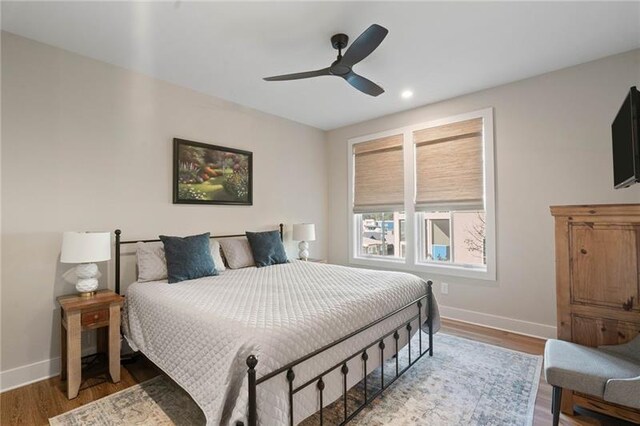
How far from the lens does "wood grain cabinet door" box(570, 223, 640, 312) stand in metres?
1.83

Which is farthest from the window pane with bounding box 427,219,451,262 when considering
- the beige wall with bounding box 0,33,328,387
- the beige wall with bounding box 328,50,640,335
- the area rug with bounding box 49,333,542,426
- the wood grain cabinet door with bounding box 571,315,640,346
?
the beige wall with bounding box 0,33,328,387

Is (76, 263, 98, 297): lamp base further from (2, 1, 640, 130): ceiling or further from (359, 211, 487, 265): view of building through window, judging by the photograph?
(359, 211, 487, 265): view of building through window

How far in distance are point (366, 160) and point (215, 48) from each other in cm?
273

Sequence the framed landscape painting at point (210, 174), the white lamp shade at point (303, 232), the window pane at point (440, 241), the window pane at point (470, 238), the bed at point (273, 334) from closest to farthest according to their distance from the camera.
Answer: the bed at point (273, 334) < the framed landscape painting at point (210, 174) < the window pane at point (470, 238) < the window pane at point (440, 241) < the white lamp shade at point (303, 232)

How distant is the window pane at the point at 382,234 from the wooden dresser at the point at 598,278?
238 cm

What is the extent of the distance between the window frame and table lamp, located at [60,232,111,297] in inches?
133

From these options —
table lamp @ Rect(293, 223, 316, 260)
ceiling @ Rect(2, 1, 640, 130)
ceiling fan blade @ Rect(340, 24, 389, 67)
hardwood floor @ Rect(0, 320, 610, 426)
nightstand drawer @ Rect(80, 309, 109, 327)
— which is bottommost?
hardwood floor @ Rect(0, 320, 610, 426)

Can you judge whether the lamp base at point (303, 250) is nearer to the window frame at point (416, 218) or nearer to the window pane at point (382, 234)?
the window frame at point (416, 218)

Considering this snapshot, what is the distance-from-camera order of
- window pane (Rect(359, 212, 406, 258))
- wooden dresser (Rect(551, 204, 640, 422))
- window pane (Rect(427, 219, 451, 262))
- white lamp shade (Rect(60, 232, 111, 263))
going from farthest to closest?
window pane (Rect(359, 212, 406, 258)) → window pane (Rect(427, 219, 451, 262)) → white lamp shade (Rect(60, 232, 111, 263)) → wooden dresser (Rect(551, 204, 640, 422))

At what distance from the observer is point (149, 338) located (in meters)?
2.19

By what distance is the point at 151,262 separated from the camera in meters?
2.78

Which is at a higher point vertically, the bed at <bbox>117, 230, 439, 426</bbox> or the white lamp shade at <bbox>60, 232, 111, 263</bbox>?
the white lamp shade at <bbox>60, 232, 111, 263</bbox>

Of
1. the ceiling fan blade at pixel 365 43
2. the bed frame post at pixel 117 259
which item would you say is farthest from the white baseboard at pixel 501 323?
the bed frame post at pixel 117 259

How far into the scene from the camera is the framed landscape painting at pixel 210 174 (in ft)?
11.0
